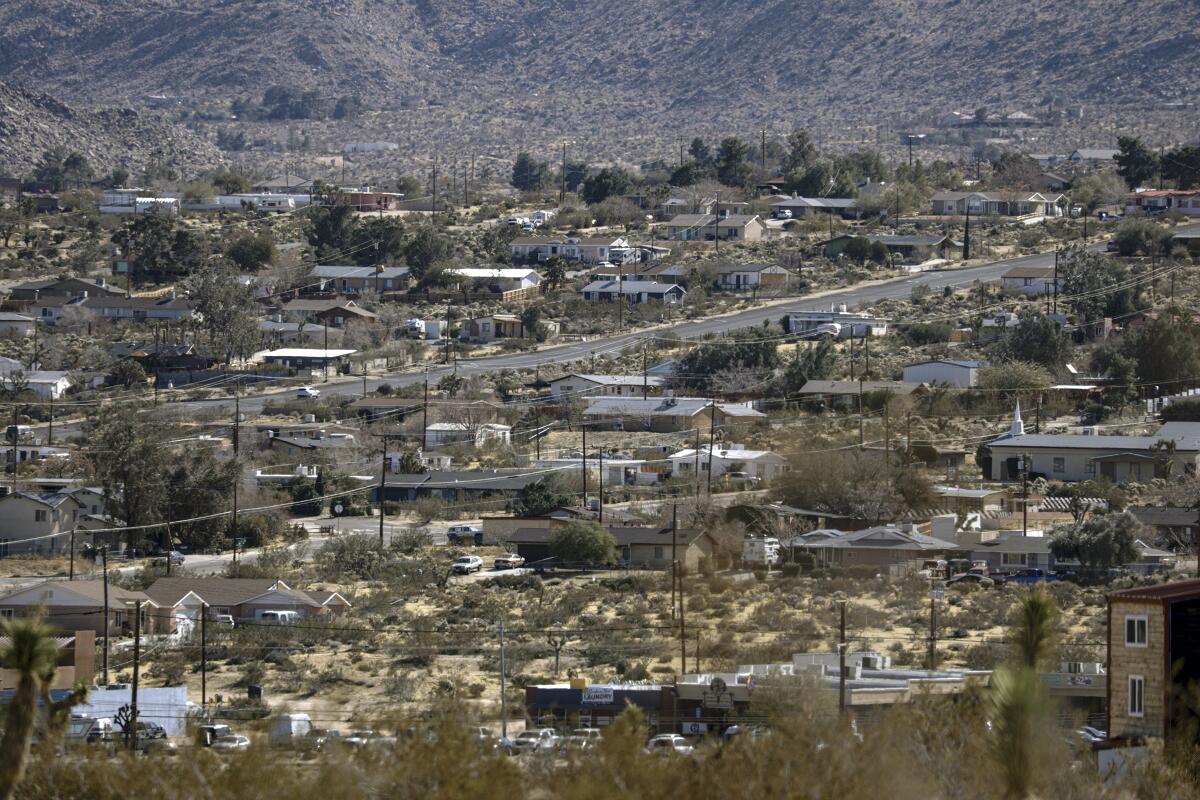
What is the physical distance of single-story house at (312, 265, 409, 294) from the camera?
261 ft

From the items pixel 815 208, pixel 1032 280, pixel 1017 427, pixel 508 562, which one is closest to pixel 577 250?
pixel 815 208

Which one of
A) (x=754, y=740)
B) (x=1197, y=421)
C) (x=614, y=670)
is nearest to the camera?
(x=754, y=740)

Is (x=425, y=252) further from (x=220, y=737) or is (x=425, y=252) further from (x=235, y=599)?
(x=220, y=737)

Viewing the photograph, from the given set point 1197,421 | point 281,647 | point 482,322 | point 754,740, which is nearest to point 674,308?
point 482,322

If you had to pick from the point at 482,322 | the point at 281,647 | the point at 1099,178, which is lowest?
the point at 281,647

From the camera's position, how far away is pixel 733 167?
326 feet

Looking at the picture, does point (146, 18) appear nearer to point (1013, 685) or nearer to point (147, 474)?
point (147, 474)

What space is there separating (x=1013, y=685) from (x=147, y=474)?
31.6m

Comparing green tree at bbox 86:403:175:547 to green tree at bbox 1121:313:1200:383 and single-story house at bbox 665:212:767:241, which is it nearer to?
green tree at bbox 1121:313:1200:383

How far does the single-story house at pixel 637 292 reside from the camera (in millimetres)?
74750

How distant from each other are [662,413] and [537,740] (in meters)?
34.9

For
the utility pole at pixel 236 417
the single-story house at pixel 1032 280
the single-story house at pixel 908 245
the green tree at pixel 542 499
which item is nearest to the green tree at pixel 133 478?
the utility pole at pixel 236 417

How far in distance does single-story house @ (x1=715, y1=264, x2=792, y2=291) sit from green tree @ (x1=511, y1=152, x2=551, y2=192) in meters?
32.8

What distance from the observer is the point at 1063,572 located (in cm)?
3716
